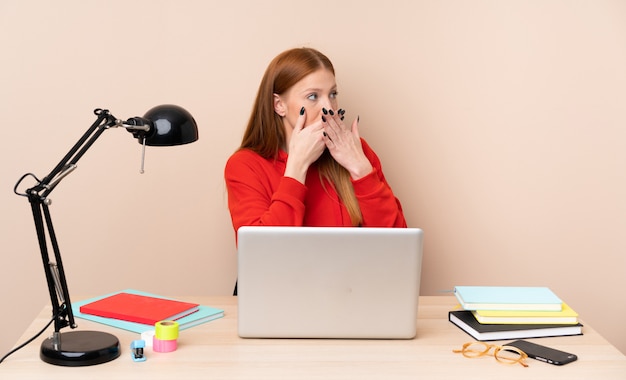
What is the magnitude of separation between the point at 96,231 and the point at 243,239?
4.38 ft

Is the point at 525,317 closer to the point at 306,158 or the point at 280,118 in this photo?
the point at 306,158

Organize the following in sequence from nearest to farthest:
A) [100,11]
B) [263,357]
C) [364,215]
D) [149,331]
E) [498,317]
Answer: [263,357], [149,331], [498,317], [364,215], [100,11]

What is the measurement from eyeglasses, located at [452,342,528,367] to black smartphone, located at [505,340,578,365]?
0.08 feet

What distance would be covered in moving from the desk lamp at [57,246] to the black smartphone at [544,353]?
876mm

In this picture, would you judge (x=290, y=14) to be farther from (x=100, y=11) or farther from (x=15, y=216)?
(x=15, y=216)

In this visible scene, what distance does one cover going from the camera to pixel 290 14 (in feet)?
8.77

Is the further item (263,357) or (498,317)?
(498,317)

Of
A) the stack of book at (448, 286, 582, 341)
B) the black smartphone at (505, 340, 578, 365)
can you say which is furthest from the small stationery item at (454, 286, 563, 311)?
A: the black smartphone at (505, 340, 578, 365)

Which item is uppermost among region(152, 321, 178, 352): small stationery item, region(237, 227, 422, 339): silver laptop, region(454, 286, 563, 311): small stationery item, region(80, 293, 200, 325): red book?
region(237, 227, 422, 339): silver laptop

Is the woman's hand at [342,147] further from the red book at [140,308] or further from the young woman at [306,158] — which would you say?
the red book at [140,308]

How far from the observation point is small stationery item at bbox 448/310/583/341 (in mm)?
1655

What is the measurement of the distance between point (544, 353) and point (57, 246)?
1.06 m

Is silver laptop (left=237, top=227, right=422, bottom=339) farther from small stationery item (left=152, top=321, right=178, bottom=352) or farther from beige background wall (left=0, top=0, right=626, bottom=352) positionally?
beige background wall (left=0, top=0, right=626, bottom=352)

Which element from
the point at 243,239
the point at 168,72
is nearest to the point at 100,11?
the point at 168,72
